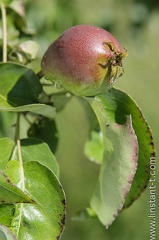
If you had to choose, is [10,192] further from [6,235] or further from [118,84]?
[118,84]

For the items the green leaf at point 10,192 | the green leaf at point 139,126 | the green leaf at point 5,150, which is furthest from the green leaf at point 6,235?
the green leaf at point 139,126

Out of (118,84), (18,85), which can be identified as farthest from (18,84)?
(118,84)

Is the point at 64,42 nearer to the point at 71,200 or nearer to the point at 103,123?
the point at 103,123

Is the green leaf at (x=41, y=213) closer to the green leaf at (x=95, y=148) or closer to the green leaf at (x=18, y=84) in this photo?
the green leaf at (x=18, y=84)

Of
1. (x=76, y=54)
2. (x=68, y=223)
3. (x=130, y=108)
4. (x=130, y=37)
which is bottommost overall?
(x=68, y=223)

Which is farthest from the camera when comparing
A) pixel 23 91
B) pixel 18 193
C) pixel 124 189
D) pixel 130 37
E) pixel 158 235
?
pixel 158 235

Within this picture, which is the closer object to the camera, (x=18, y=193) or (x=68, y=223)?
(x=18, y=193)

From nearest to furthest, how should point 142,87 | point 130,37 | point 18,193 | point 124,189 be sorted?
1. point 18,193
2. point 124,189
3. point 130,37
4. point 142,87

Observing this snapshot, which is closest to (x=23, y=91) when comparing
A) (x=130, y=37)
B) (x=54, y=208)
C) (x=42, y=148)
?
(x=42, y=148)
